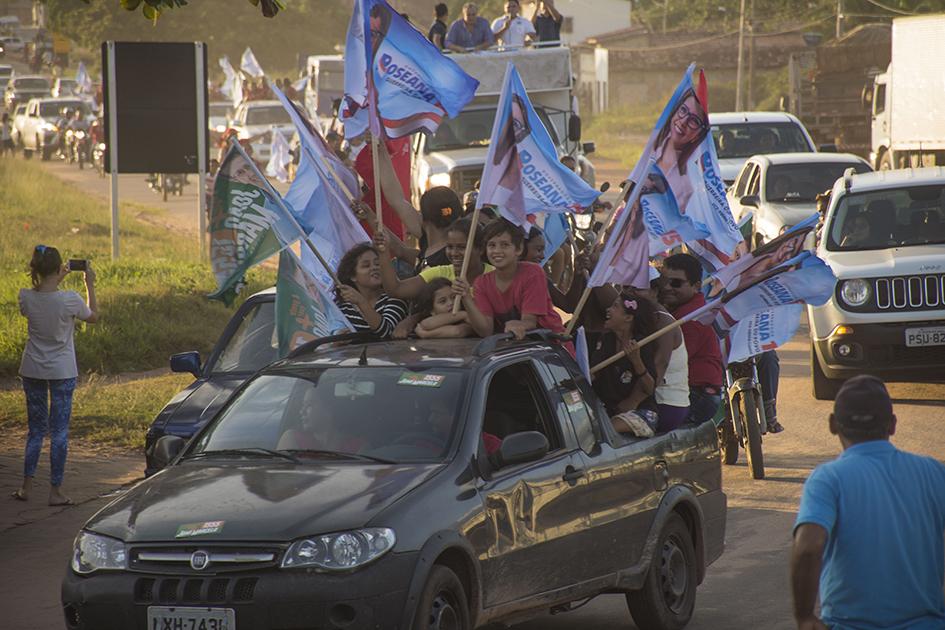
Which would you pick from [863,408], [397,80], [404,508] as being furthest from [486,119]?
[863,408]

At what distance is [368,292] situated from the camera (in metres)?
8.75

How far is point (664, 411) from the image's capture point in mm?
8500

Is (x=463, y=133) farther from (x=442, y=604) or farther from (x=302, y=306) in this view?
(x=442, y=604)

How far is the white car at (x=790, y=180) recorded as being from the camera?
2083 centimetres

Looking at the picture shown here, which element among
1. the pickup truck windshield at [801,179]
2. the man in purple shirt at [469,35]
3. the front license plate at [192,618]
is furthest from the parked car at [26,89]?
the front license plate at [192,618]

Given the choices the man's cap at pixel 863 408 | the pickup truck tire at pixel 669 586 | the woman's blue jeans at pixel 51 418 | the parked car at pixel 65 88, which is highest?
the parked car at pixel 65 88

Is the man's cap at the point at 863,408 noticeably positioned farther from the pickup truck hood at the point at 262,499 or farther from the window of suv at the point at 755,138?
the window of suv at the point at 755,138

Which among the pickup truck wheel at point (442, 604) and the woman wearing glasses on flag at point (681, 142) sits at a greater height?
the woman wearing glasses on flag at point (681, 142)

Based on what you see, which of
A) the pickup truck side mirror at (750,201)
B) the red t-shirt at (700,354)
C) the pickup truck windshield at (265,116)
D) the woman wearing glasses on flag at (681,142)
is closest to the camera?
the woman wearing glasses on flag at (681,142)

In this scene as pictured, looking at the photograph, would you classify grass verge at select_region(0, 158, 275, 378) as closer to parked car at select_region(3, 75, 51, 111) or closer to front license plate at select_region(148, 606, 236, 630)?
front license plate at select_region(148, 606, 236, 630)

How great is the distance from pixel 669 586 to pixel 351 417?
2018 millimetres

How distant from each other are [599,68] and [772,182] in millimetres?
66525

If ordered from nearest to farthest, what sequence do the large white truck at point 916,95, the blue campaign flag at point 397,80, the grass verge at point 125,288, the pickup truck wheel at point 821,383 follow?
the blue campaign flag at point 397,80 → the pickup truck wheel at point 821,383 → the grass verge at point 125,288 → the large white truck at point 916,95

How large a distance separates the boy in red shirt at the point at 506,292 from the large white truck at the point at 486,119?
1578 cm
